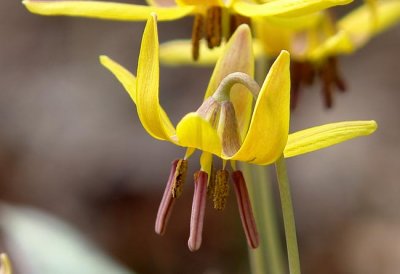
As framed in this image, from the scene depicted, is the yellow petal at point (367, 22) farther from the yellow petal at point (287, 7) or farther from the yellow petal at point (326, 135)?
the yellow petal at point (326, 135)

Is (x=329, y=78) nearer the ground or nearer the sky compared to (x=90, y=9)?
nearer the ground

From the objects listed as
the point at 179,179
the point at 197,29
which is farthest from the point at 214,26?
the point at 179,179

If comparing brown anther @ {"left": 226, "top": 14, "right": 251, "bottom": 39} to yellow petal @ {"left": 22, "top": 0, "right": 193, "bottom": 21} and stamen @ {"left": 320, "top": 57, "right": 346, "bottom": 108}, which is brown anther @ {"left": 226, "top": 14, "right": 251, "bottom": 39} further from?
stamen @ {"left": 320, "top": 57, "right": 346, "bottom": 108}

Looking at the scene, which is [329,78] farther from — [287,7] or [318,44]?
[287,7]

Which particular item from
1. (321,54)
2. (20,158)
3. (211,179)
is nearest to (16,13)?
(20,158)

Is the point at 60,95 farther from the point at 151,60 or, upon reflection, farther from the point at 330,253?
the point at 151,60

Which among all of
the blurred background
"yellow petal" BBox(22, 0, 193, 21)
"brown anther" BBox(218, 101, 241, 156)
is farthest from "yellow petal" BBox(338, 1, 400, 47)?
the blurred background

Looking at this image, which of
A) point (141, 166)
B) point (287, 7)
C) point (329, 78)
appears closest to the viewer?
point (287, 7)
